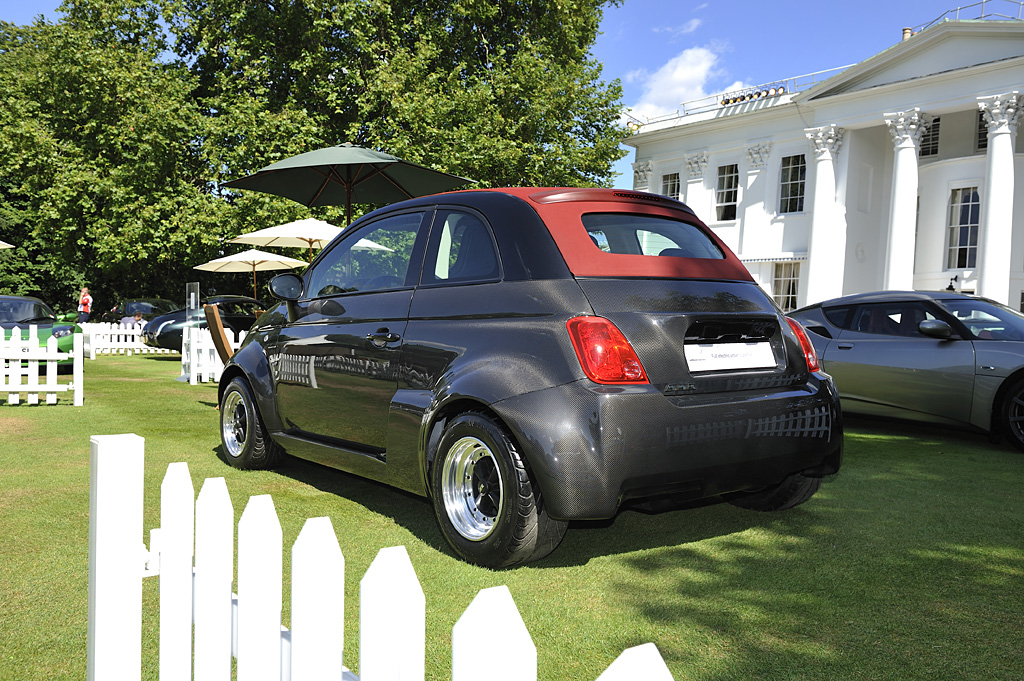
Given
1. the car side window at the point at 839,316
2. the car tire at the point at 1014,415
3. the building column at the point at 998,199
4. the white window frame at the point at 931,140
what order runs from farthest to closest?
the white window frame at the point at 931,140, the building column at the point at 998,199, the car side window at the point at 839,316, the car tire at the point at 1014,415

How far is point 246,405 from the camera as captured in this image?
5520mm

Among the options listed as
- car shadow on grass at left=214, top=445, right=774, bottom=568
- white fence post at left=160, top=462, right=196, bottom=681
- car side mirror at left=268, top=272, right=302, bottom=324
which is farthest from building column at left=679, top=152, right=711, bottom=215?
white fence post at left=160, top=462, right=196, bottom=681

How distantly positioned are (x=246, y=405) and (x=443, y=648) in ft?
11.3

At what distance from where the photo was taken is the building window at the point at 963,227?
79.4 ft

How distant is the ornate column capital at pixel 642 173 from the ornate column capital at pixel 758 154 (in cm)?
509

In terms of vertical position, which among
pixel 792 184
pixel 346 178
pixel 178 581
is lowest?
pixel 178 581

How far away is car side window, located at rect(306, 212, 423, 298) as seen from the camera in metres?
4.35

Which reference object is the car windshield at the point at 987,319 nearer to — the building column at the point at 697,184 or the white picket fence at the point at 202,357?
the white picket fence at the point at 202,357

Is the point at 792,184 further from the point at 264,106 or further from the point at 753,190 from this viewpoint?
the point at 264,106

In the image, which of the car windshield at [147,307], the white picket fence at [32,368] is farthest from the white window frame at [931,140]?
the car windshield at [147,307]

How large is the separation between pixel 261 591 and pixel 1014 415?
292 inches

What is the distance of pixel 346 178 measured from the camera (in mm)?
10383

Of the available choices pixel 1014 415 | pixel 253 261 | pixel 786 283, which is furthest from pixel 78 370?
pixel 786 283

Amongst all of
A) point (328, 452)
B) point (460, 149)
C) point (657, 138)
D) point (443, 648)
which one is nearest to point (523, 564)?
point (443, 648)
